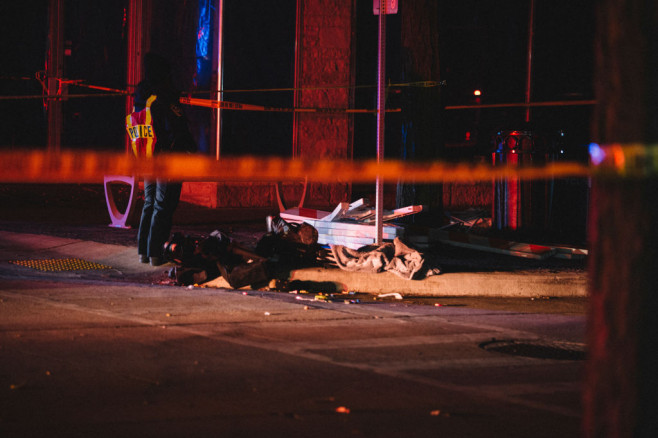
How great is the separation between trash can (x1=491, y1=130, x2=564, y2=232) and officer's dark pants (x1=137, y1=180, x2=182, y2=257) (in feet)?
15.0

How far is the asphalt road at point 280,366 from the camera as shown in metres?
4.41

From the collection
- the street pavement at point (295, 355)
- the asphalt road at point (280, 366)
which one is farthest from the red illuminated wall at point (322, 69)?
the asphalt road at point (280, 366)

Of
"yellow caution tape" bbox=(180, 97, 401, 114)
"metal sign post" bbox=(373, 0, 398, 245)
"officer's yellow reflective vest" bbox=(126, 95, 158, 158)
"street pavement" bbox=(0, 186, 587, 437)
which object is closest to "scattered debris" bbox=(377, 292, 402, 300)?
"street pavement" bbox=(0, 186, 587, 437)

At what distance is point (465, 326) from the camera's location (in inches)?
277

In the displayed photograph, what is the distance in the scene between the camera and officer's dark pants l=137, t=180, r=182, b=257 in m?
9.53

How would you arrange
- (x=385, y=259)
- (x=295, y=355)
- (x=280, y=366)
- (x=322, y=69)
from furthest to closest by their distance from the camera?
(x=322, y=69) < (x=385, y=259) < (x=295, y=355) < (x=280, y=366)

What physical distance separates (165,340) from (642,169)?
4062 millimetres

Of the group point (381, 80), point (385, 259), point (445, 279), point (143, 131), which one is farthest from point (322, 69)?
point (445, 279)

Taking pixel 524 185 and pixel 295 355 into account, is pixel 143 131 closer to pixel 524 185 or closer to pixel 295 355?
pixel 295 355

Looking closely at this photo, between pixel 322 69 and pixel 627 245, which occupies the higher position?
pixel 322 69

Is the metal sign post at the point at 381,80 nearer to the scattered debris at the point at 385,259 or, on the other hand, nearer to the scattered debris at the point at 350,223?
the scattered debris at the point at 385,259

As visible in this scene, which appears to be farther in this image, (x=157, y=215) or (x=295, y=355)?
(x=157, y=215)

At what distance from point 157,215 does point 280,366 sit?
438cm

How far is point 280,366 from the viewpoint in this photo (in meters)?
5.53
